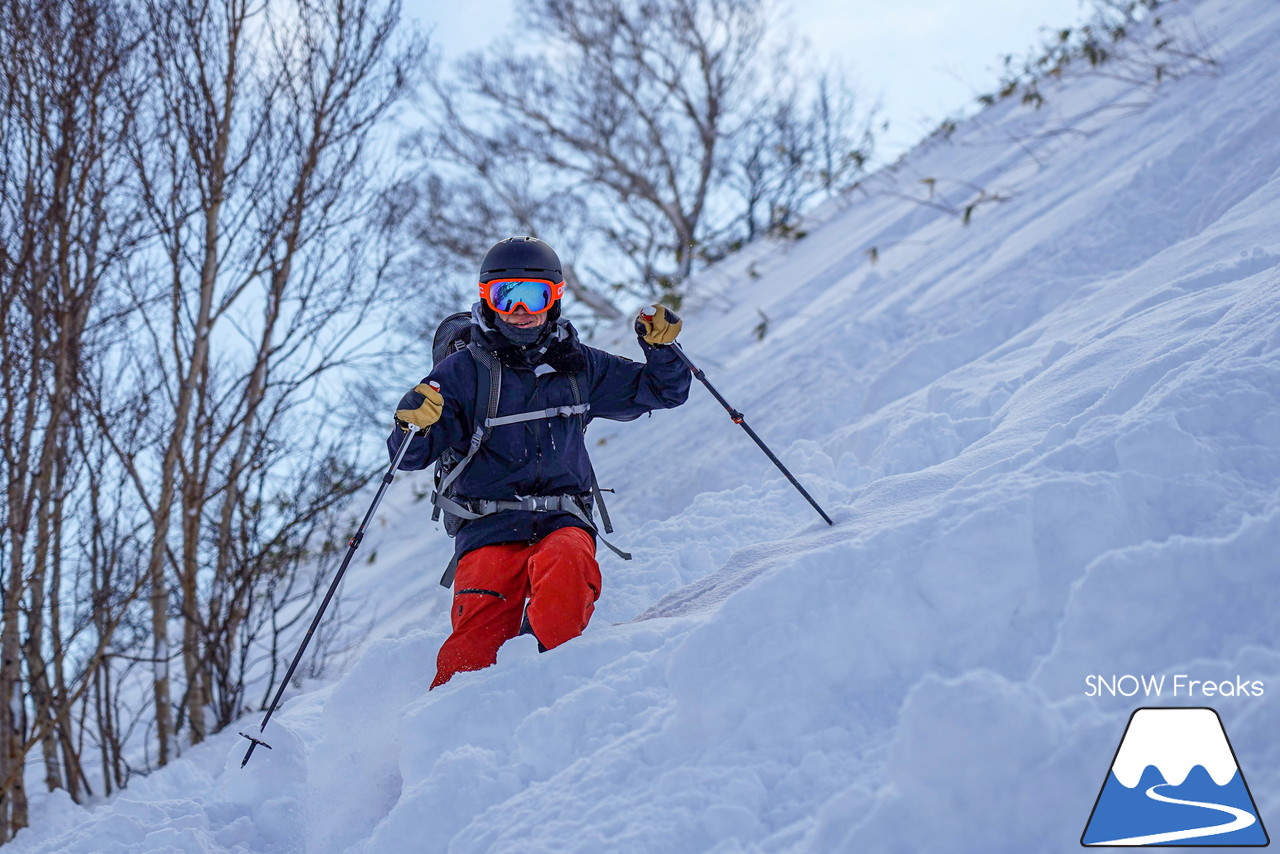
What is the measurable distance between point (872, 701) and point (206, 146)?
481 centimetres

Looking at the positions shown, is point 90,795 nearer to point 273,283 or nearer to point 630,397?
point 273,283

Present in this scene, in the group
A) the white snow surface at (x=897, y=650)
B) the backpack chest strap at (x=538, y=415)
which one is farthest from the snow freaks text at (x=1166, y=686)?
the backpack chest strap at (x=538, y=415)

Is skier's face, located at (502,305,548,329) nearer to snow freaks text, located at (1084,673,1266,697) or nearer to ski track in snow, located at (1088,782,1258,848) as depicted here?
snow freaks text, located at (1084,673,1266,697)

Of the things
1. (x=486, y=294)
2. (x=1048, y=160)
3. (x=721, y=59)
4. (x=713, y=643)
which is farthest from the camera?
(x=721, y=59)

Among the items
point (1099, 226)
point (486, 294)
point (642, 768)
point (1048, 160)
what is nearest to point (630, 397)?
point (486, 294)

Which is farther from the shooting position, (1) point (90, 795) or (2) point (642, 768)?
(1) point (90, 795)

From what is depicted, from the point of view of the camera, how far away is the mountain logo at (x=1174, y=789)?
1460mm

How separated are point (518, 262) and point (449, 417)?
52 centimetres

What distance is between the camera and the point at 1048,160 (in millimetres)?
6465

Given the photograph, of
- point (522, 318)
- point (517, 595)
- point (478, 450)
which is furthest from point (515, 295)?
point (517, 595)

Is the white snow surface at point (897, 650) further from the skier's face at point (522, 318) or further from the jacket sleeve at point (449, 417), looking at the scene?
the skier's face at point (522, 318)

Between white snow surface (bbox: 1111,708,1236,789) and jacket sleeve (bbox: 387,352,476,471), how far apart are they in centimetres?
193

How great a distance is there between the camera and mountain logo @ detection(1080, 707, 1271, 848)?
4.79ft

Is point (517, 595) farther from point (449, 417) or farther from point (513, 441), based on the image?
point (449, 417)
